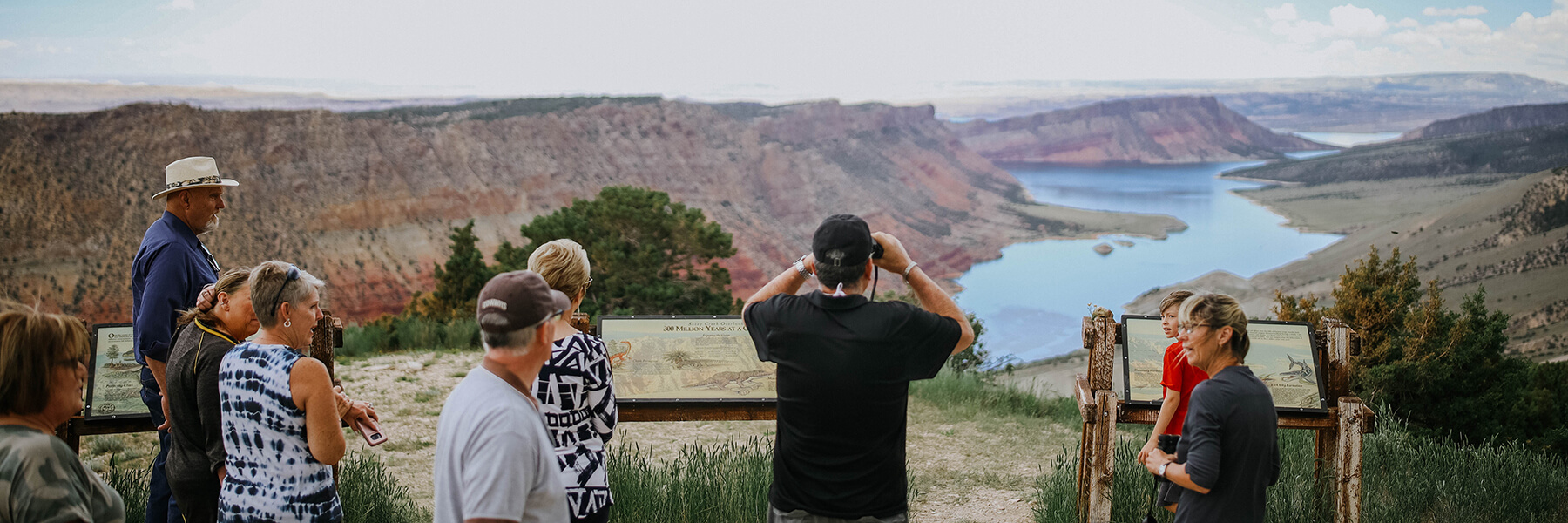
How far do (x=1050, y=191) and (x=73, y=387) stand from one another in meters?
100

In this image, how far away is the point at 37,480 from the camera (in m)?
1.83

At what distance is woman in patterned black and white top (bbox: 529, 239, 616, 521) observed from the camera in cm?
242

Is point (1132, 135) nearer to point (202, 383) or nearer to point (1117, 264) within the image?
point (1117, 264)

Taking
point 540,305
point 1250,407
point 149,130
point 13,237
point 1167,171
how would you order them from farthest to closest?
point 1167,171 < point 149,130 < point 13,237 < point 1250,407 < point 540,305

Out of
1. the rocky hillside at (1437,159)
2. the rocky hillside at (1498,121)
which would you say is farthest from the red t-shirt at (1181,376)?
the rocky hillside at (1498,121)

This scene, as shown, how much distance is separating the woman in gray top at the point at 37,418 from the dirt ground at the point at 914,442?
3.36 m

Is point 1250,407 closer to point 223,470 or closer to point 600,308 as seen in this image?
point 223,470

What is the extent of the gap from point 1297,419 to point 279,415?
4.11m

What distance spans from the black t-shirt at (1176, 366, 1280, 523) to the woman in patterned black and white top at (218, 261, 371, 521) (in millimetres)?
2325

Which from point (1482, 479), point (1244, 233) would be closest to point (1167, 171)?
point (1244, 233)

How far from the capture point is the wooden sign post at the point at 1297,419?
3998 millimetres

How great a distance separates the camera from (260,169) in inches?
1946

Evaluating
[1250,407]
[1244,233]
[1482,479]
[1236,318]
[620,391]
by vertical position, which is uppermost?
[1236,318]

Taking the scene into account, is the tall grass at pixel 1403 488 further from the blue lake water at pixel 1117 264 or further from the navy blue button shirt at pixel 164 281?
the blue lake water at pixel 1117 264
